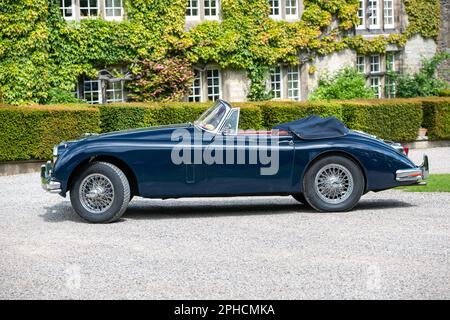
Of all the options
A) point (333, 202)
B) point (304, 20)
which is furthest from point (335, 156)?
point (304, 20)

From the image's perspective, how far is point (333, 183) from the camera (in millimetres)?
10805

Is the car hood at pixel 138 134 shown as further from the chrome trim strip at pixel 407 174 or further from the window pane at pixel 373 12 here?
the window pane at pixel 373 12

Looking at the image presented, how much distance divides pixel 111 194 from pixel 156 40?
Answer: 14093 mm

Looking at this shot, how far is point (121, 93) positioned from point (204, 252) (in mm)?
16071

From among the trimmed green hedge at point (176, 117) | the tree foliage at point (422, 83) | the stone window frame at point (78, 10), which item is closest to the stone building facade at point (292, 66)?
the stone window frame at point (78, 10)

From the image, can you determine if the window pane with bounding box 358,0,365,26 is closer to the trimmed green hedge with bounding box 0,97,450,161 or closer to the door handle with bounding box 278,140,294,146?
the trimmed green hedge with bounding box 0,97,450,161

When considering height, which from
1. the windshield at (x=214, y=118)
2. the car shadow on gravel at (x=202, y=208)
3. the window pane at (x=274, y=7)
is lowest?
the car shadow on gravel at (x=202, y=208)

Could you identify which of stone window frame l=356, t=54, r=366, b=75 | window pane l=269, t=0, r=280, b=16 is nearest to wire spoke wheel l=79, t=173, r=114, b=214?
window pane l=269, t=0, r=280, b=16

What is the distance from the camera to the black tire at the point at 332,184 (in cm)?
1071

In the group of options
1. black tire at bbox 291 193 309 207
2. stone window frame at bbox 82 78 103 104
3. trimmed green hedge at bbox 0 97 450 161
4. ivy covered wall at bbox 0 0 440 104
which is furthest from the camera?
stone window frame at bbox 82 78 103 104

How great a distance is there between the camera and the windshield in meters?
10.8

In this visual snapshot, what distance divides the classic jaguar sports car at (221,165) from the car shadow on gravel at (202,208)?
0.43 m

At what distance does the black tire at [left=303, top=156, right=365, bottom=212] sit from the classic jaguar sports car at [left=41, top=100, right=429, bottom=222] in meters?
0.01

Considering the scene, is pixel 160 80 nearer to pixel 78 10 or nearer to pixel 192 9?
pixel 192 9
